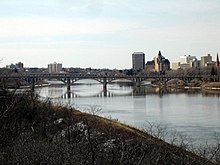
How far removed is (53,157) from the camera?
13.2ft

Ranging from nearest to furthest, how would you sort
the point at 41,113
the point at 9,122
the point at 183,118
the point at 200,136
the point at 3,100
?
the point at 9,122
the point at 3,100
the point at 41,113
the point at 200,136
the point at 183,118

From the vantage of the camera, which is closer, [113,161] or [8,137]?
[113,161]

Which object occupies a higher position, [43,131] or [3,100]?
[3,100]

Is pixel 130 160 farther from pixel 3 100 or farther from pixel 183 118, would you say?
pixel 183 118

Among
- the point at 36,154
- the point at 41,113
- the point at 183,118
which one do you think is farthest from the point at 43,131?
the point at 183,118

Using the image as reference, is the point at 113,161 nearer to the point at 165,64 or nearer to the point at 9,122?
the point at 9,122

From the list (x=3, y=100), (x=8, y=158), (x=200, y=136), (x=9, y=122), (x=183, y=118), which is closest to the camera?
(x=8, y=158)

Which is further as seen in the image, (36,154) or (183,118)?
(183,118)

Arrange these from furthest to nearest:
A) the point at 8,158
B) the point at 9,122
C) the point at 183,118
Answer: the point at 183,118 < the point at 9,122 < the point at 8,158

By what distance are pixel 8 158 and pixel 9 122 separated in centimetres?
365

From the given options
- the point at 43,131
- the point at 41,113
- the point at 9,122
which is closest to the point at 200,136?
the point at 41,113

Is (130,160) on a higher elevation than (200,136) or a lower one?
higher

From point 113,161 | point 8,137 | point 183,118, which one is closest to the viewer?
point 113,161

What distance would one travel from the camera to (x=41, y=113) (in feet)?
40.3
